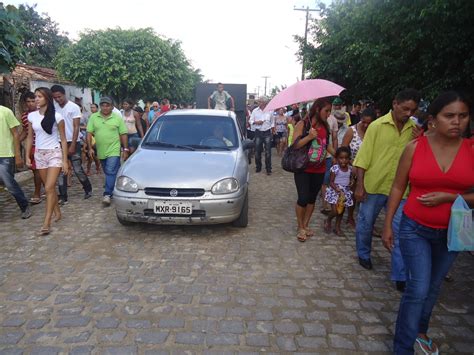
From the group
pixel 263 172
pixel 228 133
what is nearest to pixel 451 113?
pixel 228 133

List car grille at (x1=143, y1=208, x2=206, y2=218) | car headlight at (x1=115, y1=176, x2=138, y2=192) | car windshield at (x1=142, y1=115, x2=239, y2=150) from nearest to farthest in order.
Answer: car grille at (x1=143, y1=208, x2=206, y2=218)
car headlight at (x1=115, y1=176, x2=138, y2=192)
car windshield at (x1=142, y1=115, x2=239, y2=150)

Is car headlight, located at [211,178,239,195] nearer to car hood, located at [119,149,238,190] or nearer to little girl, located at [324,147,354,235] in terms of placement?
car hood, located at [119,149,238,190]

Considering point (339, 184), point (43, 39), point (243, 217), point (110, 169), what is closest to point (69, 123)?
point (110, 169)

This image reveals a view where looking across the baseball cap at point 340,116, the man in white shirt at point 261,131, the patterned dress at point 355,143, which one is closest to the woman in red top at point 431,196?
the patterned dress at point 355,143

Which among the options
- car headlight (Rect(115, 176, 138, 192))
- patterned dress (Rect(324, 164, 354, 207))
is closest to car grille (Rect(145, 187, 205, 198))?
car headlight (Rect(115, 176, 138, 192))

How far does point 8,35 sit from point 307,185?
518cm

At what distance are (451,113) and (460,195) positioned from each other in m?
0.50

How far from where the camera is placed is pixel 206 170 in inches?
200

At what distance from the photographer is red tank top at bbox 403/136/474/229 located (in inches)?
93.4

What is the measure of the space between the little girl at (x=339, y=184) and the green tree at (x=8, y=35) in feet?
17.1

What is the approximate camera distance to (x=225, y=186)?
4984mm

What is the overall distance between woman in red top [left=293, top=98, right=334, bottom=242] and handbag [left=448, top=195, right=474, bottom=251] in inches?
95.9

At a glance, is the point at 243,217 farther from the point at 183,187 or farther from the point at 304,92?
the point at 304,92

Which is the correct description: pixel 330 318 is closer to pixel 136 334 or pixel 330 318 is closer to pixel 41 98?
pixel 136 334
